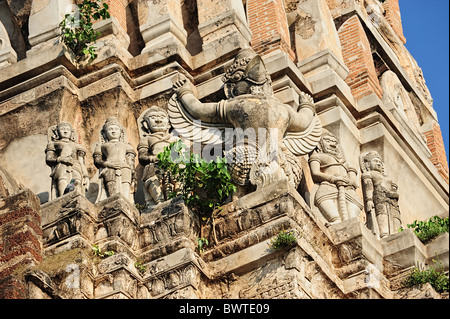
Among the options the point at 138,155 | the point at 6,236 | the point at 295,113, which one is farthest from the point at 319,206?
the point at 6,236

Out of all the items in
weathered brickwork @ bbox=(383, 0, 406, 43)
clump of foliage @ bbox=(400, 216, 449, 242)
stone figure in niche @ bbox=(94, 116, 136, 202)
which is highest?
weathered brickwork @ bbox=(383, 0, 406, 43)

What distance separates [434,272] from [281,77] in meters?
4.87

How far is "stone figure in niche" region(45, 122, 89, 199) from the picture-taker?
728 inches

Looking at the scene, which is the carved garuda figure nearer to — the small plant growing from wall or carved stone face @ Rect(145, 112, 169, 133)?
carved stone face @ Rect(145, 112, 169, 133)

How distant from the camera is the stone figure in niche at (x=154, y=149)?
1852cm

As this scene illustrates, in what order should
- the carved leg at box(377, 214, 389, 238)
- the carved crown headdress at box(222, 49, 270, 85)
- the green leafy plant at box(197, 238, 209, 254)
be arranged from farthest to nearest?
the carved leg at box(377, 214, 389, 238) < the carved crown headdress at box(222, 49, 270, 85) < the green leafy plant at box(197, 238, 209, 254)

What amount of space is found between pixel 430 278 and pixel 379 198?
2.74 meters

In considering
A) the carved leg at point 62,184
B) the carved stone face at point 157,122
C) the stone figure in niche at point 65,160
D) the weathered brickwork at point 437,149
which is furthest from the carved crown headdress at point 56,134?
the weathered brickwork at point 437,149

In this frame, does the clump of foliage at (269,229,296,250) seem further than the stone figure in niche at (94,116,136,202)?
No

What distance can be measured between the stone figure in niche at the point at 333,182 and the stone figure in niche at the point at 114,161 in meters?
2.81

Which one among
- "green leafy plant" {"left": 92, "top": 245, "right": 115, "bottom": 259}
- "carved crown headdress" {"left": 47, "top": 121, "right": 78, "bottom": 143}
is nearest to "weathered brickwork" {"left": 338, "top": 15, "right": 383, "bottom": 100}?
"carved crown headdress" {"left": 47, "top": 121, "right": 78, "bottom": 143}

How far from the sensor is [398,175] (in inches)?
886

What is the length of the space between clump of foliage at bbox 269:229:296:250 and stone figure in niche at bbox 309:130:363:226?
6.92 ft

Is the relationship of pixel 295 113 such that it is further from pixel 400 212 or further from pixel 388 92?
pixel 388 92
